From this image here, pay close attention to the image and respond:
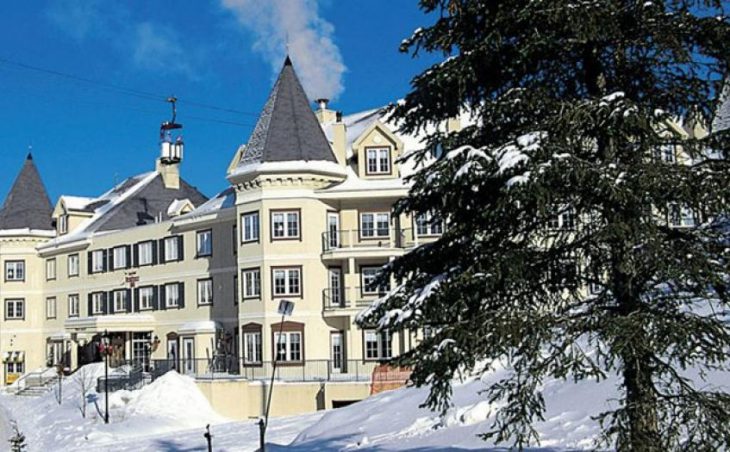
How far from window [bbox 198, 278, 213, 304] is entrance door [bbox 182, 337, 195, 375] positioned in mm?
1845

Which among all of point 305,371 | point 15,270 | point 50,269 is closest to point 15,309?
point 15,270

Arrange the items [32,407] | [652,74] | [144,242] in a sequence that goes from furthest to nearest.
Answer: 1. [144,242]
2. [32,407]
3. [652,74]

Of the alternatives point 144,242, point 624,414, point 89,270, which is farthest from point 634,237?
point 89,270

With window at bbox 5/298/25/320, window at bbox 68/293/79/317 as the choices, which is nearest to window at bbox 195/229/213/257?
window at bbox 68/293/79/317

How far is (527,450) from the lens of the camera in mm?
13516

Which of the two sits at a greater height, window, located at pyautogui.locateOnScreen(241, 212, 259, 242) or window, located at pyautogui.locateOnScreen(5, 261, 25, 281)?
window, located at pyautogui.locateOnScreen(241, 212, 259, 242)

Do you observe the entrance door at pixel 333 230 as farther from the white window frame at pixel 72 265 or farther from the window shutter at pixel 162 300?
the white window frame at pixel 72 265

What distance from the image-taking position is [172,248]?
4369cm

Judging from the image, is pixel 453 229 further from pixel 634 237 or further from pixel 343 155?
pixel 343 155

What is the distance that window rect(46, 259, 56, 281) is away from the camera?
52.5 meters

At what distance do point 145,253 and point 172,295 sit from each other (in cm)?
325

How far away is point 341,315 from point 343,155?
265 inches

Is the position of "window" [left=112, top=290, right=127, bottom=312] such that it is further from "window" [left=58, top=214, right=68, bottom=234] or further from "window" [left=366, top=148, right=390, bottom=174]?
"window" [left=366, top=148, right=390, bottom=174]

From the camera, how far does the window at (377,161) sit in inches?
1459
